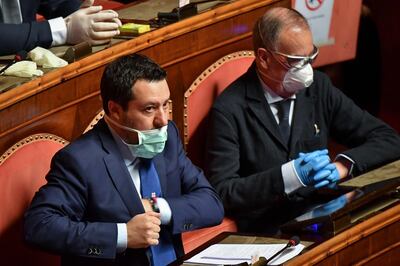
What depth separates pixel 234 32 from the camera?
4.48 metres

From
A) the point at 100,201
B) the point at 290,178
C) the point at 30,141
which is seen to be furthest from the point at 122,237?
the point at 290,178

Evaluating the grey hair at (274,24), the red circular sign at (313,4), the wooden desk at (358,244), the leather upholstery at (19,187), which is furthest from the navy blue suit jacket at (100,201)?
the red circular sign at (313,4)

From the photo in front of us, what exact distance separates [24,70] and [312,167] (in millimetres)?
938

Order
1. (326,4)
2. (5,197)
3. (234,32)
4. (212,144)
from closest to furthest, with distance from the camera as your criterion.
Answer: (5,197), (212,144), (234,32), (326,4)

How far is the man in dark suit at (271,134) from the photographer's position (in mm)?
4074

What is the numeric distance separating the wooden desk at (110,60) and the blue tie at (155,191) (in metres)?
0.38

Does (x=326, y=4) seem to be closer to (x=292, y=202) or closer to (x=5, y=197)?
(x=292, y=202)

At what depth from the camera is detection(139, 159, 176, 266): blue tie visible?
3.61 metres

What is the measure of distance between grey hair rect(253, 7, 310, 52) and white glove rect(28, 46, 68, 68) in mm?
674

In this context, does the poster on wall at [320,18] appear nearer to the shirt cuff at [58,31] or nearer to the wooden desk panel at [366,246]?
the shirt cuff at [58,31]

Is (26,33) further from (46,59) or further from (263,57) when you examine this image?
(263,57)

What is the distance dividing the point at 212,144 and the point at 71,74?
21.7 inches

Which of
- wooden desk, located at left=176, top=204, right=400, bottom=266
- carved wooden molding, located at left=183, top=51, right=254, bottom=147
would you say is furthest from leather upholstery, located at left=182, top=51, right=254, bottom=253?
wooden desk, located at left=176, top=204, right=400, bottom=266

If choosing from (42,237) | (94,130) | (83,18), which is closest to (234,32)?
(83,18)
